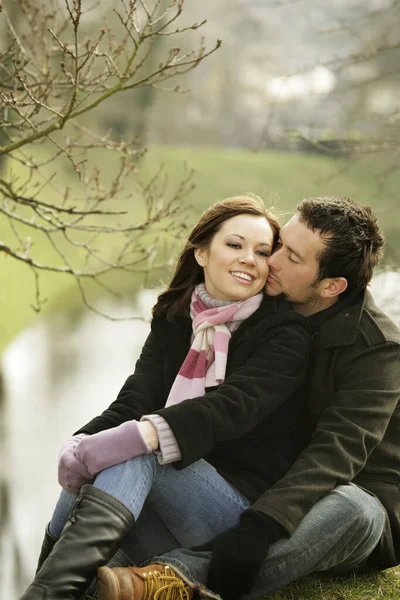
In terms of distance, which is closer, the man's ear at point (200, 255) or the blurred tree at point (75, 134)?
the man's ear at point (200, 255)

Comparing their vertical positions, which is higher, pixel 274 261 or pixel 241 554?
pixel 274 261

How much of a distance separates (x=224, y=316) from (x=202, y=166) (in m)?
21.7

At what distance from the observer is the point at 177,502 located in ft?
9.41

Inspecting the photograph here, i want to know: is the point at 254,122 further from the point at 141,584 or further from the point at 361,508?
the point at 141,584

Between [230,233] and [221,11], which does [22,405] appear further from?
[221,11]

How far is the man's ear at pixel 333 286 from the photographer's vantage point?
3080 mm

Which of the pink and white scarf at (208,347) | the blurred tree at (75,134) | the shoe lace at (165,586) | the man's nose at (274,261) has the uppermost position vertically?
the blurred tree at (75,134)

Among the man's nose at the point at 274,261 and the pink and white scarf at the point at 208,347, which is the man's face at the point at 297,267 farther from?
the pink and white scarf at the point at 208,347

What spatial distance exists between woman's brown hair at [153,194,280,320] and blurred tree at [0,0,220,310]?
650 mm

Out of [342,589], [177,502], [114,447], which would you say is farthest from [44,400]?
[114,447]

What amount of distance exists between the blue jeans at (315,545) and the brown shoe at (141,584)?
0.04m

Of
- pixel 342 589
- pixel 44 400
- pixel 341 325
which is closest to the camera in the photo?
pixel 341 325

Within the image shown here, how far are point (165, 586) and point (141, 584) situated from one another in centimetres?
7

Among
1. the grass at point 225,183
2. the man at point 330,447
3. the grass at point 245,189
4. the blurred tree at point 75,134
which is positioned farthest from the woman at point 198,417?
the grass at point 225,183
